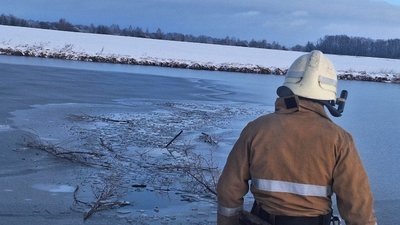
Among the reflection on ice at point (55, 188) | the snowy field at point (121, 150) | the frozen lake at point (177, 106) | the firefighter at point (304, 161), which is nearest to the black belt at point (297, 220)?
the firefighter at point (304, 161)

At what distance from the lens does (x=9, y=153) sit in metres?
8.32

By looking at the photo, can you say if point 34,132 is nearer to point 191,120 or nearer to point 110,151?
point 110,151

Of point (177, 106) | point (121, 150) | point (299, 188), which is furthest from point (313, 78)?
point (177, 106)

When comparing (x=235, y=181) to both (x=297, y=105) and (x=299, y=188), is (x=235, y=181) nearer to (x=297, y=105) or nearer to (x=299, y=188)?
(x=299, y=188)

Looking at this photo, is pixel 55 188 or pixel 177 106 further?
pixel 177 106

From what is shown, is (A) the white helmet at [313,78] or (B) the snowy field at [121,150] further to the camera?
(B) the snowy field at [121,150]

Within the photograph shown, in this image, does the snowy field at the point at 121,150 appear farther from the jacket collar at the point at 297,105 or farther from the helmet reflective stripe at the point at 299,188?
the jacket collar at the point at 297,105

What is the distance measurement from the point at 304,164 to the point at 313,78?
0.45 m

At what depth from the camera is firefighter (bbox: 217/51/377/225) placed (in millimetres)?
2783

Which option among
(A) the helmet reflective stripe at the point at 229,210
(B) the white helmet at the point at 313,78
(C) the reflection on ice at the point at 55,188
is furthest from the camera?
(C) the reflection on ice at the point at 55,188

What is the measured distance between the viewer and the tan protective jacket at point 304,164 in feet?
9.12

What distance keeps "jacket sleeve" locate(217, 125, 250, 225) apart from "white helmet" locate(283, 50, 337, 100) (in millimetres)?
371

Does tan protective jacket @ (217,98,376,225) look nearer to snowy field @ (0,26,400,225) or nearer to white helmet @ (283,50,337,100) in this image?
white helmet @ (283,50,337,100)

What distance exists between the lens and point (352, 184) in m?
2.77
